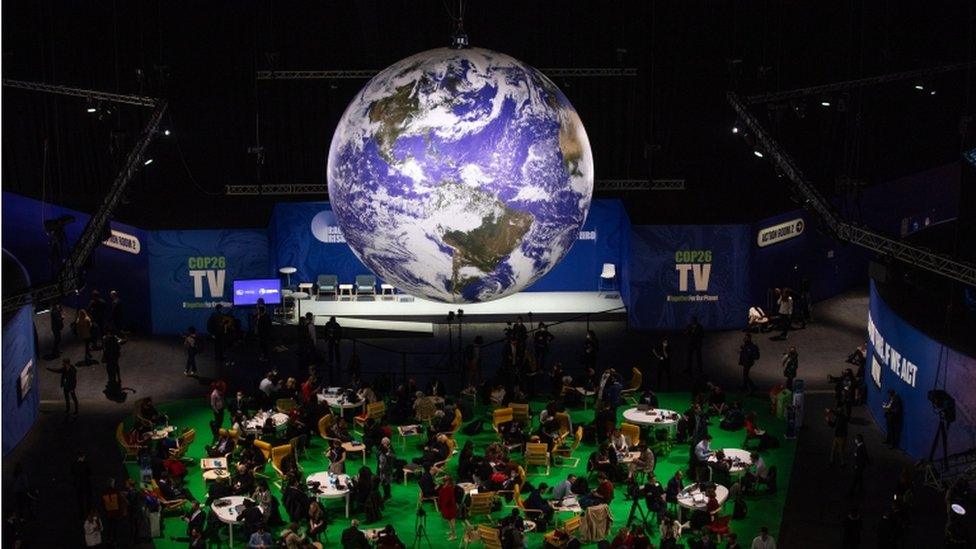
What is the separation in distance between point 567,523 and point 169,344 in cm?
1402

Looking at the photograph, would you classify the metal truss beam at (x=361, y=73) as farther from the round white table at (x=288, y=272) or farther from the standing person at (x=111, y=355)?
the standing person at (x=111, y=355)

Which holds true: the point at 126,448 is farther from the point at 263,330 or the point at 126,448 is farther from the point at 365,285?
the point at 365,285

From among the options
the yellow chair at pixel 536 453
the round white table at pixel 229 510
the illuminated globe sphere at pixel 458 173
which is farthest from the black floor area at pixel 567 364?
the illuminated globe sphere at pixel 458 173

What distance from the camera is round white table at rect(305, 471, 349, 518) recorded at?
17.5 m

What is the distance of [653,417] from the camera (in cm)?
2103

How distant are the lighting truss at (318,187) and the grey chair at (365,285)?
2.40 metres

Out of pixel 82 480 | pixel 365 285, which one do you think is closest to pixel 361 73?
pixel 365 285

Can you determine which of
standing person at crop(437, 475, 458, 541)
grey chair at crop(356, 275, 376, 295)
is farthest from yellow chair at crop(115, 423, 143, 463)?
grey chair at crop(356, 275, 376, 295)

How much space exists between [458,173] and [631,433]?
1575 centimetres

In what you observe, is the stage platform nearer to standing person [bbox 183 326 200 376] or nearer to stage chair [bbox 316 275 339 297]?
stage chair [bbox 316 275 339 297]

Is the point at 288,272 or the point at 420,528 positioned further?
the point at 288,272

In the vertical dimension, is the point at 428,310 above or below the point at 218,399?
above

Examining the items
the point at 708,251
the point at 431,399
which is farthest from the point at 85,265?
the point at 708,251

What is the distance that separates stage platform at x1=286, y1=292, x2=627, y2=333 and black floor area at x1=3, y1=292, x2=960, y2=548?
36cm
